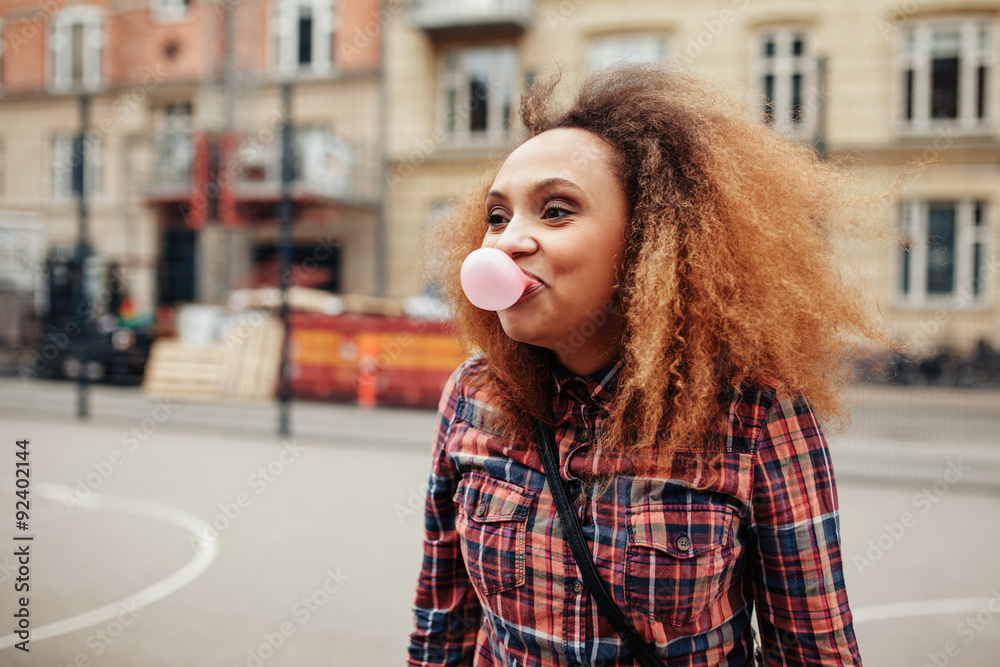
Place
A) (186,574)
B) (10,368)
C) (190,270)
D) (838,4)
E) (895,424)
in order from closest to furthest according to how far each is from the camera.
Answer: (186,574)
(895,424)
(10,368)
(838,4)
(190,270)

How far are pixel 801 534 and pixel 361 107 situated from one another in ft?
60.5

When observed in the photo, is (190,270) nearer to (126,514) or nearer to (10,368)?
(10,368)

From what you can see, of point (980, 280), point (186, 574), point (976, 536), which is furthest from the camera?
point (980, 280)

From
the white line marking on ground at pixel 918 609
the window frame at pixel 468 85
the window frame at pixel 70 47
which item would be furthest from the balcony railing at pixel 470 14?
the white line marking on ground at pixel 918 609

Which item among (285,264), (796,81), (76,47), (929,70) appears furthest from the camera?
(76,47)

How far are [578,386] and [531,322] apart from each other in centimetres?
21

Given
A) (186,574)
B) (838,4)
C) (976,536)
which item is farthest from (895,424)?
(838,4)

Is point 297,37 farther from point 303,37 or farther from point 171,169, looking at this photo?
point 171,169

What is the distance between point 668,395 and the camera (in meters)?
1.36

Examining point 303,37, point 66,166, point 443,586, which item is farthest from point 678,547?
point 66,166

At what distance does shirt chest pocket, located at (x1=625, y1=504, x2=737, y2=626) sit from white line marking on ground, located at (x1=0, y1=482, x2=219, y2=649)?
3.46m

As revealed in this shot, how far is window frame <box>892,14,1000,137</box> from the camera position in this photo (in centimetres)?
1533

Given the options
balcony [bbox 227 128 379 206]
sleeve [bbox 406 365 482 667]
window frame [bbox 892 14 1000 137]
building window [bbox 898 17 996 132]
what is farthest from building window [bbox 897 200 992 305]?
sleeve [bbox 406 365 482 667]

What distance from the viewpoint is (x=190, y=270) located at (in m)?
20.3
